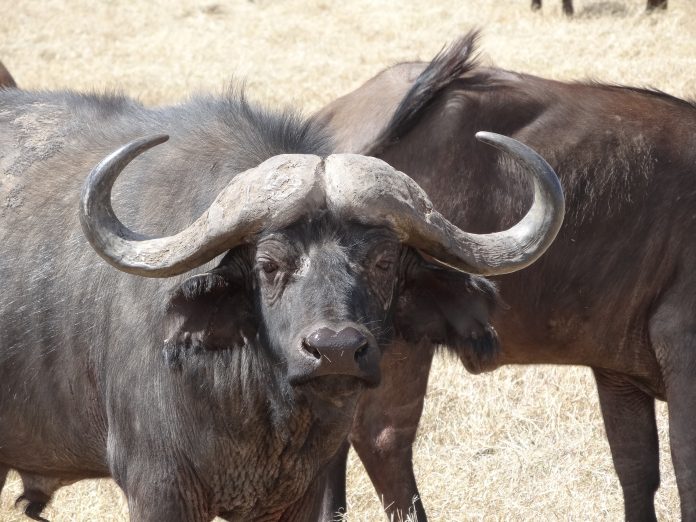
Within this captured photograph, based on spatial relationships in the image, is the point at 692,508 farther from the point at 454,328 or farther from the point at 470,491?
the point at 454,328

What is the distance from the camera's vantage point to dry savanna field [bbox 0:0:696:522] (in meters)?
6.11

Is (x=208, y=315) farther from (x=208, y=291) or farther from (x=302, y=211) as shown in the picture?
(x=302, y=211)

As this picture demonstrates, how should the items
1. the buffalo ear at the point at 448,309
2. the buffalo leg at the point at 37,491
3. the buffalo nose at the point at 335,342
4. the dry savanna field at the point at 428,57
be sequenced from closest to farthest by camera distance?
1. the buffalo nose at the point at 335,342
2. the buffalo ear at the point at 448,309
3. the buffalo leg at the point at 37,491
4. the dry savanna field at the point at 428,57

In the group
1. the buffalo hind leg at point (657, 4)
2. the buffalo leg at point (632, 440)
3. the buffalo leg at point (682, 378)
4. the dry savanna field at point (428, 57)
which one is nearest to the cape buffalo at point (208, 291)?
the dry savanna field at point (428, 57)

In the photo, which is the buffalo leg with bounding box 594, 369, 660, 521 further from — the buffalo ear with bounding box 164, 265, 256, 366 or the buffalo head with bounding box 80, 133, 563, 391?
the buffalo ear with bounding box 164, 265, 256, 366

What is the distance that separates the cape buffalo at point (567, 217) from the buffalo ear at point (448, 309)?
1062mm

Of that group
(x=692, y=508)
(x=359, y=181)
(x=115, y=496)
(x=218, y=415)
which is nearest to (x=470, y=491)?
(x=692, y=508)

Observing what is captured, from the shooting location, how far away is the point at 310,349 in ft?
11.5

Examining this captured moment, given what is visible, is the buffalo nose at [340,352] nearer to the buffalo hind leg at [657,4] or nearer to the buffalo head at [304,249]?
the buffalo head at [304,249]

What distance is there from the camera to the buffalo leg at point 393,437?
220 inches

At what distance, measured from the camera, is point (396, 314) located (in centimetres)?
424

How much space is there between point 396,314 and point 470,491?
2.09 meters

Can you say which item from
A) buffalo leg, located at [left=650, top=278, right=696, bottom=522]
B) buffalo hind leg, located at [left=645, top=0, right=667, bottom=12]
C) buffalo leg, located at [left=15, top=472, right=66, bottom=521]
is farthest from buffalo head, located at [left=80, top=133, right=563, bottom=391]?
buffalo hind leg, located at [left=645, top=0, right=667, bottom=12]

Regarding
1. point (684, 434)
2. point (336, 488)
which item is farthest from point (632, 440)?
point (336, 488)
